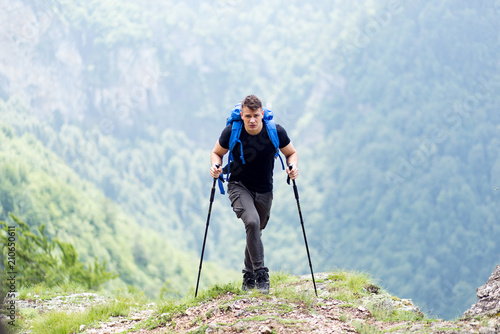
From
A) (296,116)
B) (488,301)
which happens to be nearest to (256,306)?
(488,301)

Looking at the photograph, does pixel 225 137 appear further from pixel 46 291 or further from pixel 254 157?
pixel 46 291

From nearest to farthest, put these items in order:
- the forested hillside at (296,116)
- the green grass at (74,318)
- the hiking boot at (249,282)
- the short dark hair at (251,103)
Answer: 1. the short dark hair at (251,103)
2. the hiking boot at (249,282)
3. the green grass at (74,318)
4. the forested hillside at (296,116)

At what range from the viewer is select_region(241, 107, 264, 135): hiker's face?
8.08m

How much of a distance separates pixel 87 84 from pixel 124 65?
14158 millimetres

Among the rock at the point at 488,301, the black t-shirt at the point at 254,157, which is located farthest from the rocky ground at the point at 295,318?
the black t-shirt at the point at 254,157

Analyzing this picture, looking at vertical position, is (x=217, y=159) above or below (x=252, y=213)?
above

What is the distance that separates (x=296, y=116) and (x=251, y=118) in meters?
158

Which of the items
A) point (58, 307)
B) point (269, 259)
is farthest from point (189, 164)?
point (58, 307)

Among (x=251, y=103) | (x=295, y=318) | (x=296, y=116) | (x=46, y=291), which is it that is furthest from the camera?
(x=296, y=116)

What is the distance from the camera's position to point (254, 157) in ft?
27.5

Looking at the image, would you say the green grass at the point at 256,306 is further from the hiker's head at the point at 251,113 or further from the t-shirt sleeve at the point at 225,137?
the hiker's head at the point at 251,113

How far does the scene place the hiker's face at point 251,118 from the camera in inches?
318

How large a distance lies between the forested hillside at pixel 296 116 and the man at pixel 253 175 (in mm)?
98928

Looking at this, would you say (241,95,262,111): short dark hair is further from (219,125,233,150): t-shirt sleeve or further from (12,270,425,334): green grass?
(12,270,425,334): green grass
